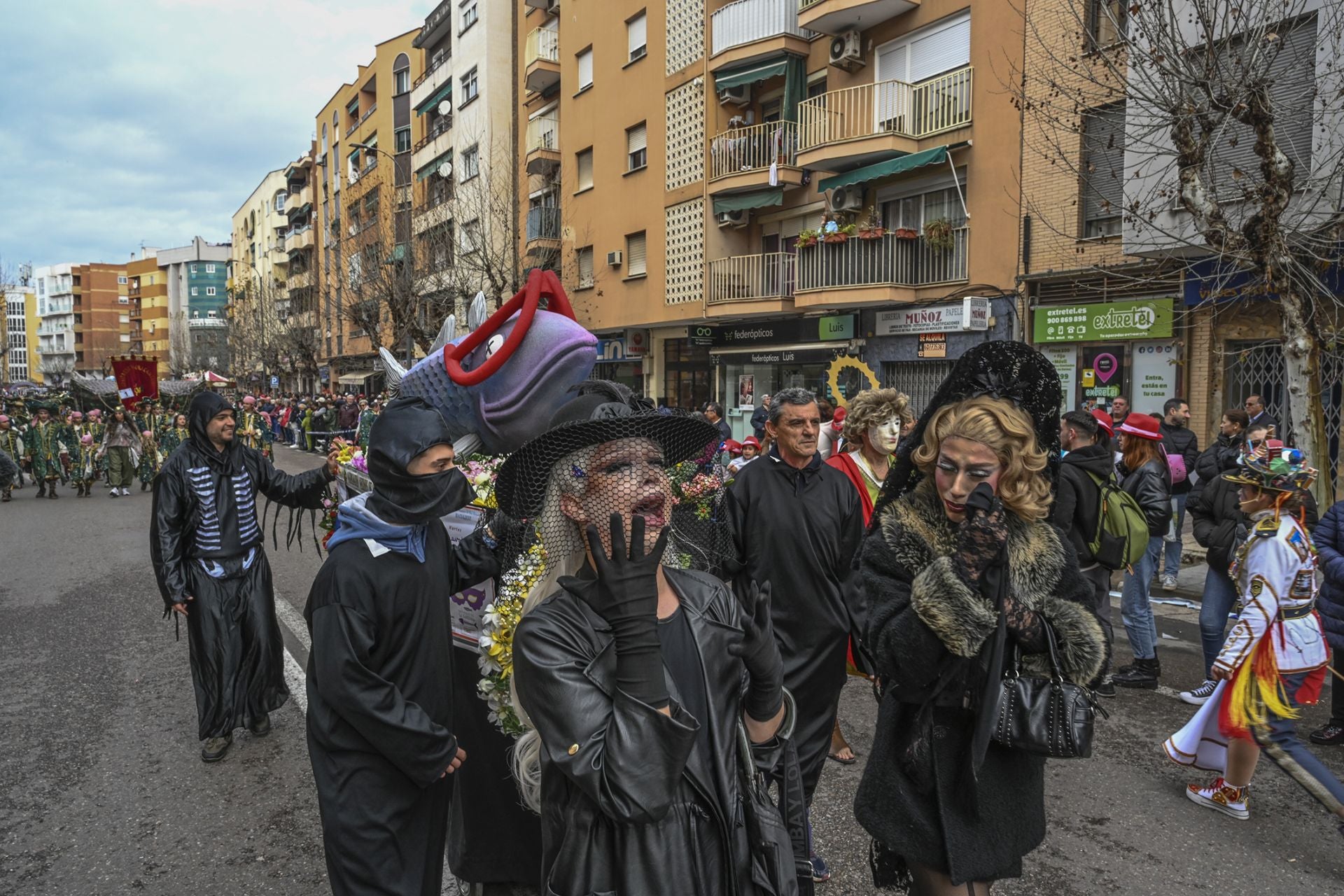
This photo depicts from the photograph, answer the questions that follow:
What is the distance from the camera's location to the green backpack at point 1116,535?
544 centimetres

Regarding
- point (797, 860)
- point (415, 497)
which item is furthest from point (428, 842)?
point (797, 860)

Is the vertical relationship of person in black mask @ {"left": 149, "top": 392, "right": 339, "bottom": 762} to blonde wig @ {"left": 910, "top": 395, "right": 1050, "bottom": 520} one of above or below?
below

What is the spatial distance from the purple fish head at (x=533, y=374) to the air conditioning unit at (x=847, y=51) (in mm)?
17110

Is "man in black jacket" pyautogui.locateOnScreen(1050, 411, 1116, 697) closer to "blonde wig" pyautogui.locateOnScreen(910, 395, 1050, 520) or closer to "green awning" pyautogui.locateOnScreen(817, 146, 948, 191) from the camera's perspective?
"blonde wig" pyautogui.locateOnScreen(910, 395, 1050, 520)

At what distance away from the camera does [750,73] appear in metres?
20.4

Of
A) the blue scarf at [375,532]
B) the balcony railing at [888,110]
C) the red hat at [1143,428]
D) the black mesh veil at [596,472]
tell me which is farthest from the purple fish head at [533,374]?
the balcony railing at [888,110]

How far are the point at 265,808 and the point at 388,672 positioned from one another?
7.27ft

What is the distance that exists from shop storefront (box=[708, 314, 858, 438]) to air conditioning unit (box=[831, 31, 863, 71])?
16.7ft

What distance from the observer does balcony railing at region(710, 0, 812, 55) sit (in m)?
19.6

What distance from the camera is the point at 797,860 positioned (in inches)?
83.4

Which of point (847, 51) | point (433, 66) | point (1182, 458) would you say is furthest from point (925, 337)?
point (433, 66)

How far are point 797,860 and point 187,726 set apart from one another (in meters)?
4.81

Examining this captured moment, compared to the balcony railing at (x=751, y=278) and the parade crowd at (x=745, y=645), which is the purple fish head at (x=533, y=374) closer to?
the parade crowd at (x=745, y=645)

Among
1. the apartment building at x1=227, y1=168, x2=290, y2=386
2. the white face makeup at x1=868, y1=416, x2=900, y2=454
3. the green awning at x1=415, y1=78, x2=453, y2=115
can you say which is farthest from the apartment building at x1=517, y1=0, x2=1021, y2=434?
the apartment building at x1=227, y1=168, x2=290, y2=386
